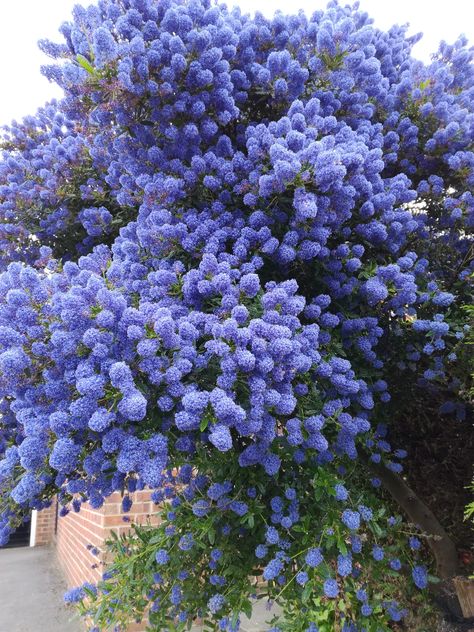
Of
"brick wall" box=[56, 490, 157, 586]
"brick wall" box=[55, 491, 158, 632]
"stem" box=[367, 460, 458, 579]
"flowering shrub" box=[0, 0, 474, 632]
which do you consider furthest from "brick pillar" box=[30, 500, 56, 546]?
"stem" box=[367, 460, 458, 579]

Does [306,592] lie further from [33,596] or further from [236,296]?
[33,596]

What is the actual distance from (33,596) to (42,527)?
482cm

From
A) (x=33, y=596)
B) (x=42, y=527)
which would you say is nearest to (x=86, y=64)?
(x=33, y=596)

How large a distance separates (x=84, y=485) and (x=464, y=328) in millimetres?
1482

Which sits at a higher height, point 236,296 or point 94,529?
point 236,296

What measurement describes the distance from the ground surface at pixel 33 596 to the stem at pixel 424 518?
2.26m

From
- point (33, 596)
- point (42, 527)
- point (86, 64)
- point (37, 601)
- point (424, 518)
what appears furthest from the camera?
point (42, 527)

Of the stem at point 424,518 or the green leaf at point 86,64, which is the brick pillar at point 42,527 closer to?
the stem at point 424,518

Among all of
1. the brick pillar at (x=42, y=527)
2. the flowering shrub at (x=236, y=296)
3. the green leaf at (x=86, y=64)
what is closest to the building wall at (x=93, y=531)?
the flowering shrub at (x=236, y=296)

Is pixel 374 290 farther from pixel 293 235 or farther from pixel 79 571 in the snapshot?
pixel 79 571

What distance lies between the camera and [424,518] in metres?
2.24

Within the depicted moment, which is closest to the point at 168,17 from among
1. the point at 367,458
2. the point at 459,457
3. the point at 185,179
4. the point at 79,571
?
the point at 185,179

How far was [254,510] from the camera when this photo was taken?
174 cm

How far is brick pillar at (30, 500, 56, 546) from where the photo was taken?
950cm
